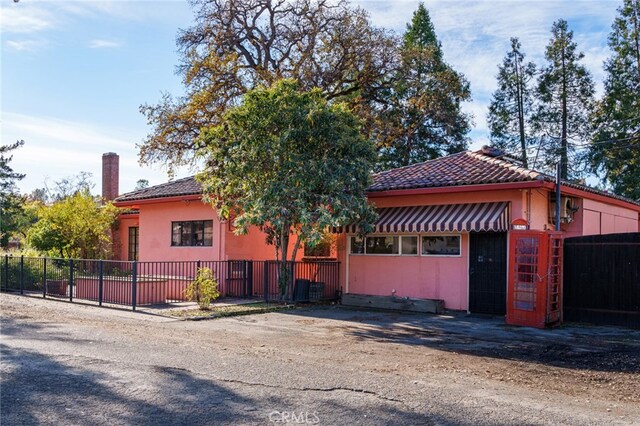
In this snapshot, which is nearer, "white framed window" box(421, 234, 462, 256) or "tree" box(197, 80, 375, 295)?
"tree" box(197, 80, 375, 295)

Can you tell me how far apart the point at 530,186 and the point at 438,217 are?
8.83ft

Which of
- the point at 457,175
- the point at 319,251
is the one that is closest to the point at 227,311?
the point at 319,251

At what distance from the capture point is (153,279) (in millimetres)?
A: 17344

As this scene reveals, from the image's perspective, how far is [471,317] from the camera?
601 inches

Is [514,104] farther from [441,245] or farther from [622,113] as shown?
[441,245]

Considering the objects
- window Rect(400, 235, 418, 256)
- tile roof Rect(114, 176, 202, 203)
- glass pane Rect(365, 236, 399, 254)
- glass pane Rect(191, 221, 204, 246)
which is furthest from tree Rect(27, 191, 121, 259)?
window Rect(400, 235, 418, 256)

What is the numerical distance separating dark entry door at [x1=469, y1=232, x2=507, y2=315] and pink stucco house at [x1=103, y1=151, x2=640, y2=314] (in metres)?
0.03

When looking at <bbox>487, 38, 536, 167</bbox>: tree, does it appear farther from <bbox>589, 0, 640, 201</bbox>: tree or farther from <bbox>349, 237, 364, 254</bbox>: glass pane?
<bbox>349, 237, 364, 254</bbox>: glass pane

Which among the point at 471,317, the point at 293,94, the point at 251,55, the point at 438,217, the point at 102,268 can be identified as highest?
the point at 251,55

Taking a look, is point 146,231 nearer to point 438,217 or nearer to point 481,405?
point 438,217

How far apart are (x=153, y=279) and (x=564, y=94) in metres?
30.0

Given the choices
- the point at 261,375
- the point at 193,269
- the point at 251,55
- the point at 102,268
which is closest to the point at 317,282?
the point at 193,269

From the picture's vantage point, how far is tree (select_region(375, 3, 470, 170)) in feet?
101

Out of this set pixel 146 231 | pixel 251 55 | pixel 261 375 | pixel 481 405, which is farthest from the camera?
pixel 251 55
